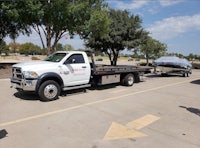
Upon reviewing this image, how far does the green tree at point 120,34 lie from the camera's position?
22.7 meters

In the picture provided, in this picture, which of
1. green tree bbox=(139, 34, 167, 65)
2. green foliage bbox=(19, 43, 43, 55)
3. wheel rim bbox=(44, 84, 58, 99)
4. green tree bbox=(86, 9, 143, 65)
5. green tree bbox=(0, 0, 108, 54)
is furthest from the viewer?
green foliage bbox=(19, 43, 43, 55)

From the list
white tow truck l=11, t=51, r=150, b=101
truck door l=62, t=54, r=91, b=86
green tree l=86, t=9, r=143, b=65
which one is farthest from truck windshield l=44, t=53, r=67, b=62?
green tree l=86, t=9, r=143, b=65

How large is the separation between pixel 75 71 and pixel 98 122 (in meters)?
3.63

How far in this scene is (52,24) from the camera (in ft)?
58.1

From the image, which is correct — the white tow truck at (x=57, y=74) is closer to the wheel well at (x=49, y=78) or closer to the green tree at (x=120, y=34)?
the wheel well at (x=49, y=78)

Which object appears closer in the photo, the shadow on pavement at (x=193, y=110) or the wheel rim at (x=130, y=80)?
the shadow on pavement at (x=193, y=110)

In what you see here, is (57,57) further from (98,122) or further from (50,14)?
(50,14)

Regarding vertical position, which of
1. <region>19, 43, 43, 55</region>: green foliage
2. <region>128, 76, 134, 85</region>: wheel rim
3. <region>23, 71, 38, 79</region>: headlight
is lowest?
<region>128, 76, 134, 85</region>: wheel rim

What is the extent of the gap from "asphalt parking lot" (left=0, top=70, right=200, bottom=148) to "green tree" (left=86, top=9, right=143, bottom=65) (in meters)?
14.6

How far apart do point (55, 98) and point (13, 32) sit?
51.8 ft

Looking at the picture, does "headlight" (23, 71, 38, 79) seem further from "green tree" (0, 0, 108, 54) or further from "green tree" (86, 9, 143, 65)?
"green tree" (86, 9, 143, 65)

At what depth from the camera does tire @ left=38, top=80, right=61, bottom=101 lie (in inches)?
308

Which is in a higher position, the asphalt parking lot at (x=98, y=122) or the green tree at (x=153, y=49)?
the green tree at (x=153, y=49)

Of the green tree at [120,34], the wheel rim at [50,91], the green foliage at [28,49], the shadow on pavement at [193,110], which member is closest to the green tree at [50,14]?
the green tree at [120,34]
